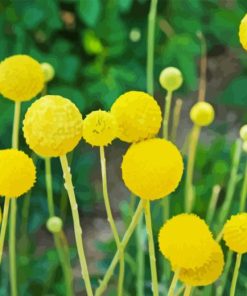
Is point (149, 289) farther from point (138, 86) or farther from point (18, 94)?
point (18, 94)

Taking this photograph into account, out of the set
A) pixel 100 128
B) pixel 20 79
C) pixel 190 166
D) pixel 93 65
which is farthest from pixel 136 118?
pixel 93 65

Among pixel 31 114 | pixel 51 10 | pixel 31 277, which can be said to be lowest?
pixel 31 277

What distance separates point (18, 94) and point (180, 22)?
66 cm

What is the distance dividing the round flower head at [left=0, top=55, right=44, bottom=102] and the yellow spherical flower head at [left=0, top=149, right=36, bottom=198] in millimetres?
94

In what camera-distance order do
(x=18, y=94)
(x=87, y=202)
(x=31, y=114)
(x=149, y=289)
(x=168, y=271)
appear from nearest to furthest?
(x=31, y=114)
(x=18, y=94)
(x=168, y=271)
(x=149, y=289)
(x=87, y=202)

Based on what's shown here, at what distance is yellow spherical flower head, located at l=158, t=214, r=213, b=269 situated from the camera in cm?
53

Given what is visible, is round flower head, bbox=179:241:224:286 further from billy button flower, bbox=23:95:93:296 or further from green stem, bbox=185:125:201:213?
green stem, bbox=185:125:201:213

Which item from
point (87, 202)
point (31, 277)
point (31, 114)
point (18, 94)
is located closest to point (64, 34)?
point (87, 202)

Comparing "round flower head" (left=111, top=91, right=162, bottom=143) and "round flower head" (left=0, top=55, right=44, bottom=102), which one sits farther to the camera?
"round flower head" (left=0, top=55, right=44, bottom=102)

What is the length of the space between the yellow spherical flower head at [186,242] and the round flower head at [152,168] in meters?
0.03

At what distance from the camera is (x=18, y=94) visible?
65 cm

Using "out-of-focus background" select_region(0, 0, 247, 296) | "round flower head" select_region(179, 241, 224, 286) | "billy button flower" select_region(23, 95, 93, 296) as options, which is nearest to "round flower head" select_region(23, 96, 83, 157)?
"billy button flower" select_region(23, 95, 93, 296)

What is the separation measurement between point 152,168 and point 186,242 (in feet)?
0.17

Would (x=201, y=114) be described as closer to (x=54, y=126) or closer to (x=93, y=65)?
(x=54, y=126)
